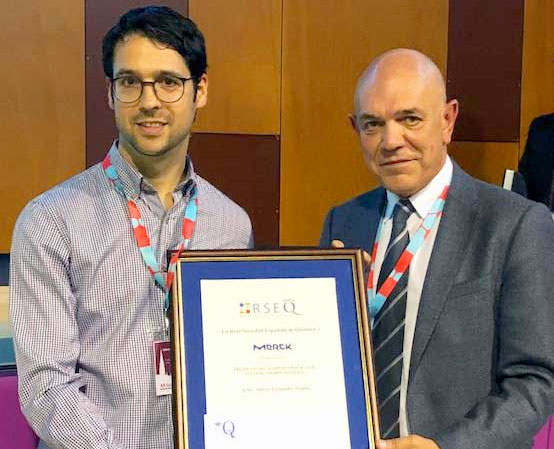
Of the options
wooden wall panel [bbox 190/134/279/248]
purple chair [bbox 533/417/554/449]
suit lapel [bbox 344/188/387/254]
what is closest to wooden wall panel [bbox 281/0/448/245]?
wooden wall panel [bbox 190/134/279/248]

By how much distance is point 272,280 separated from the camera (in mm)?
1622

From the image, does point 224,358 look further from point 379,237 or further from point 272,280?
A: point 379,237

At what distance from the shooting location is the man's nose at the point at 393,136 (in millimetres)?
1718

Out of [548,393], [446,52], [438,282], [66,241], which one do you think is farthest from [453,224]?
[446,52]

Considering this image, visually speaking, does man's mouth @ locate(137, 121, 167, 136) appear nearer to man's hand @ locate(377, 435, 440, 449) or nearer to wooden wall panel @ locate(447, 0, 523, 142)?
man's hand @ locate(377, 435, 440, 449)

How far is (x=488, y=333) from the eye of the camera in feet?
5.30

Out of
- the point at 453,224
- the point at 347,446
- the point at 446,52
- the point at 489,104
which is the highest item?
the point at 446,52

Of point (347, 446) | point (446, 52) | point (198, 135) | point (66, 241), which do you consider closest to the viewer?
point (347, 446)

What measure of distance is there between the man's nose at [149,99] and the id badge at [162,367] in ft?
1.63

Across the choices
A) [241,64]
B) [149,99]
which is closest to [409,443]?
[149,99]

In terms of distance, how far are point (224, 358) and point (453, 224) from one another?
56 cm

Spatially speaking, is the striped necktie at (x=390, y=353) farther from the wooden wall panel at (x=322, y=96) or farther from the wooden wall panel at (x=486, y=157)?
the wooden wall panel at (x=486, y=157)

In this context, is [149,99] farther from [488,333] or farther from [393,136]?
[488,333]

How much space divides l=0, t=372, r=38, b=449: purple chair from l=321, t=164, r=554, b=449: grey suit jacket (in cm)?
102
